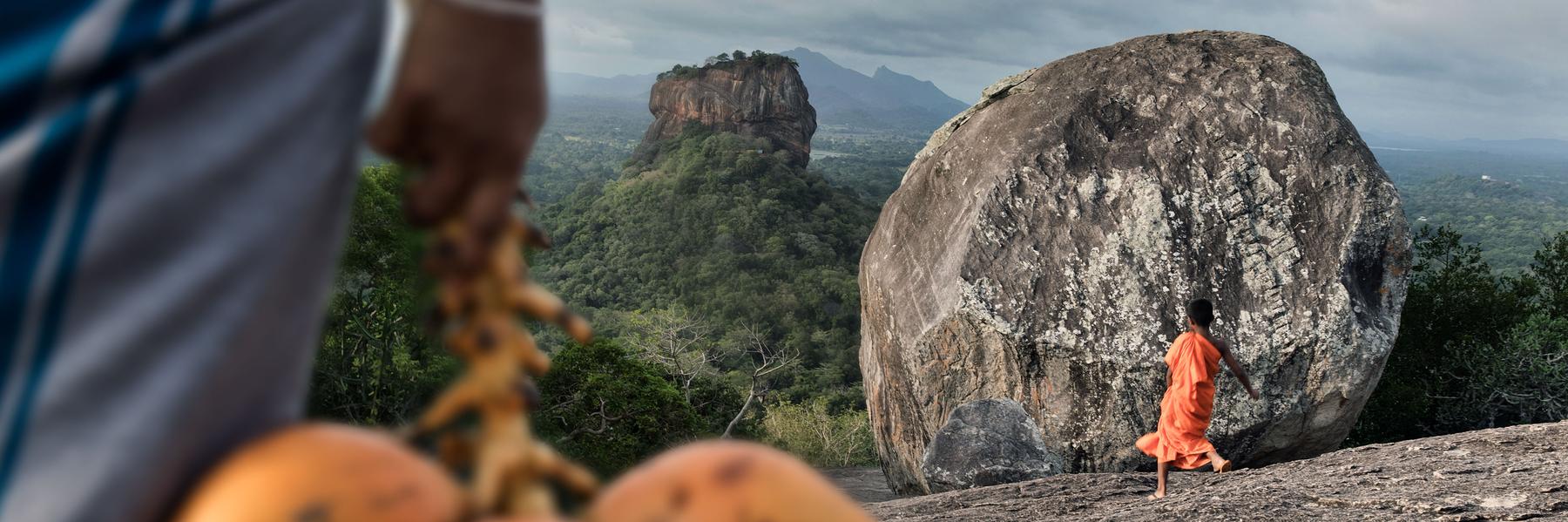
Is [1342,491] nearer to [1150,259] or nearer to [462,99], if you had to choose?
[1150,259]

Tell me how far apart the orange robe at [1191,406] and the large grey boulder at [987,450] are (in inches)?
42.8

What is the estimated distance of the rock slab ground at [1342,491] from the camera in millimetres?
3791

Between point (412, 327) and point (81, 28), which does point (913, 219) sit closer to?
point (412, 327)

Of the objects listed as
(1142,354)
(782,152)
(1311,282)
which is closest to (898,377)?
(1142,354)

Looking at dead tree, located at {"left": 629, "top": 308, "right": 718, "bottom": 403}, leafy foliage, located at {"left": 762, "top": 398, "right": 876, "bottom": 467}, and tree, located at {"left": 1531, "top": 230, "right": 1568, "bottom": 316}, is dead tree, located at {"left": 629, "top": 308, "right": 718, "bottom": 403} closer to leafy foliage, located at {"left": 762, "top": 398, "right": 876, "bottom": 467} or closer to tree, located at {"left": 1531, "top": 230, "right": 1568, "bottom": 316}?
leafy foliage, located at {"left": 762, "top": 398, "right": 876, "bottom": 467}

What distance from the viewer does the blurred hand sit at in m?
0.58

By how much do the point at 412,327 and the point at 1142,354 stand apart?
863cm

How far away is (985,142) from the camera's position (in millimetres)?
8141

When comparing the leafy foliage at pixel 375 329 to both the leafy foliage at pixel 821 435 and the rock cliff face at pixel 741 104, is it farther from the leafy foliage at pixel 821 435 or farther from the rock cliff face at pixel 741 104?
the rock cliff face at pixel 741 104

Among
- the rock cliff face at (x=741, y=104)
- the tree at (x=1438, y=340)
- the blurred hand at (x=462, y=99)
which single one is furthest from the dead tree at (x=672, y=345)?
the rock cliff face at (x=741, y=104)

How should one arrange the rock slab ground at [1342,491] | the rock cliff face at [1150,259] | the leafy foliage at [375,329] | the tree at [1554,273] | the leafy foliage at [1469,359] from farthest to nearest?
the tree at [1554,273]
the leafy foliage at [375,329]
the leafy foliage at [1469,359]
the rock cliff face at [1150,259]
the rock slab ground at [1342,491]

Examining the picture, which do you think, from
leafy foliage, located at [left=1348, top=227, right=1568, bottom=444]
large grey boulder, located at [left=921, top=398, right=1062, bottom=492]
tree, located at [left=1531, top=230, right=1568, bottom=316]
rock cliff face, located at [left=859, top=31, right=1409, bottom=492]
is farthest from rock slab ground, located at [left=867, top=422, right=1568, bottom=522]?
tree, located at [left=1531, top=230, right=1568, bottom=316]

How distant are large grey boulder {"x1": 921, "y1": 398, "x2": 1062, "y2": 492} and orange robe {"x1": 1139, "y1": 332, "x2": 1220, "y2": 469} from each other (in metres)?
1.09

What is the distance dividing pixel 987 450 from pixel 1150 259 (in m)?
1.69
